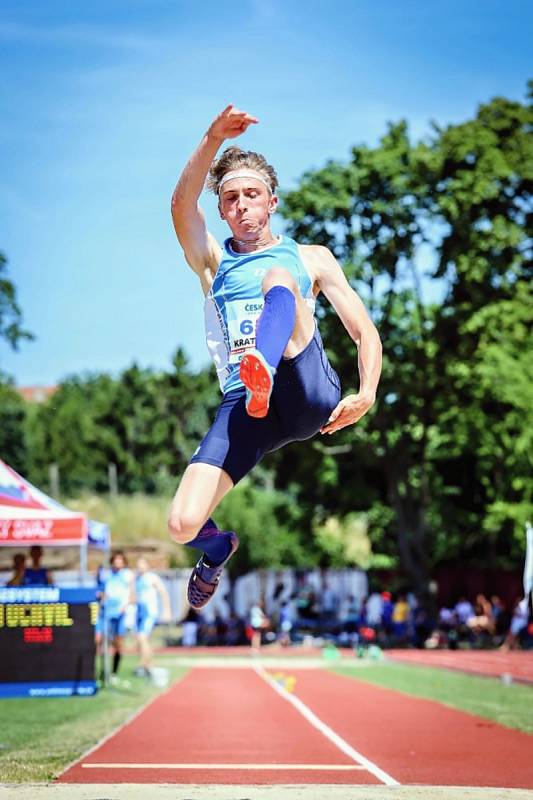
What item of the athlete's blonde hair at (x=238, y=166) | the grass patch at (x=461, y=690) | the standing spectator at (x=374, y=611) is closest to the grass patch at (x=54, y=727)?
the athlete's blonde hair at (x=238, y=166)

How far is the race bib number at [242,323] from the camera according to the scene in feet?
18.7

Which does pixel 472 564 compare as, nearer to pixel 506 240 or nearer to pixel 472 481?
pixel 472 481

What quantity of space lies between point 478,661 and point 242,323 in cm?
2365

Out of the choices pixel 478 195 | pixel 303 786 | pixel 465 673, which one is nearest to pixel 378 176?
pixel 478 195

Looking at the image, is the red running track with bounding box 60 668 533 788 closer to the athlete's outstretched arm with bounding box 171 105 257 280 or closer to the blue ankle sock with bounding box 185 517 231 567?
the blue ankle sock with bounding box 185 517 231 567

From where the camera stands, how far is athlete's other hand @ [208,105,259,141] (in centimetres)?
565

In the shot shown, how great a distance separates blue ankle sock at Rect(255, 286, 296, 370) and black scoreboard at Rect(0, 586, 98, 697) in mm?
9230

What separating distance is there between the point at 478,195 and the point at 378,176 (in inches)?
134

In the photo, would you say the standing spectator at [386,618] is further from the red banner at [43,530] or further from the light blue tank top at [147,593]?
the red banner at [43,530]

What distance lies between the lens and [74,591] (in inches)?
553

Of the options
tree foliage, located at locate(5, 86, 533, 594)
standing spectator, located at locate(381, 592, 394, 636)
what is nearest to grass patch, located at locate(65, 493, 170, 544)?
tree foliage, located at locate(5, 86, 533, 594)

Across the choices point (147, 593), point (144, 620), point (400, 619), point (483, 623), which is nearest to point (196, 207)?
point (144, 620)

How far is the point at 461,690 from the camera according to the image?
18578 millimetres

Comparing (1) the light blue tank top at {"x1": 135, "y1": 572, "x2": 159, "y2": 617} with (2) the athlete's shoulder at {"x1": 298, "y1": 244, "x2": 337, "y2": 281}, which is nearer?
(2) the athlete's shoulder at {"x1": 298, "y1": 244, "x2": 337, "y2": 281}
